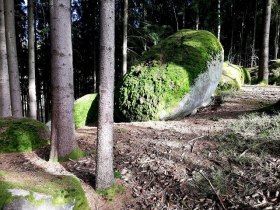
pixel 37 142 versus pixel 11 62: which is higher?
pixel 11 62

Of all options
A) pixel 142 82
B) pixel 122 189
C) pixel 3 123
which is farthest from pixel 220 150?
pixel 3 123

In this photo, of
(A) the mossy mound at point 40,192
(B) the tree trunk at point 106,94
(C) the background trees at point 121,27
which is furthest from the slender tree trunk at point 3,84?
(C) the background trees at point 121,27

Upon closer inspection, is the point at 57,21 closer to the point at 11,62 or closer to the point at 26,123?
the point at 26,123

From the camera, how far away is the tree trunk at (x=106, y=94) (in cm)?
364

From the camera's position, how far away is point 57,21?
189 inches

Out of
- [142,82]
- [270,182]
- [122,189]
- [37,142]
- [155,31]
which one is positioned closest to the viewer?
[270,182]

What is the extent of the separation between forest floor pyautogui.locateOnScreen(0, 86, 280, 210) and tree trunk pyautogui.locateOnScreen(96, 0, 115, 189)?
350 millimetres

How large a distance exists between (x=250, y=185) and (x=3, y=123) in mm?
5250

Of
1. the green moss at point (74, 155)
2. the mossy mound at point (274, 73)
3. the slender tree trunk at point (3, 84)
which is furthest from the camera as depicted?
the mossy mound at point (274, 73)

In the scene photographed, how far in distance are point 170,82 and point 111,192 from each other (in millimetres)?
4215

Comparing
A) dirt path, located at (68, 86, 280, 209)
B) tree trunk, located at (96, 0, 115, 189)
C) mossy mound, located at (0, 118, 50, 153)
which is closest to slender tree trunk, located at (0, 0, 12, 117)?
mossy mound, located at (0, 118, 50, 153)

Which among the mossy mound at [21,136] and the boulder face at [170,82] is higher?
the boulder face at [170,82]

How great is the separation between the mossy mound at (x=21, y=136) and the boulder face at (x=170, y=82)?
2389 mm

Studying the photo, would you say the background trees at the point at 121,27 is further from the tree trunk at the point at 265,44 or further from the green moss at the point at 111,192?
the green moss at the point at 111,192
